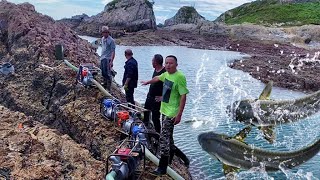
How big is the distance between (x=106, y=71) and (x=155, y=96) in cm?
467

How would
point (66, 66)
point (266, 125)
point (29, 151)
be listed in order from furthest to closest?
point (66, 66)
point (29, 151)
point (266, 125)

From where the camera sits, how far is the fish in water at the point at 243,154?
8.00m

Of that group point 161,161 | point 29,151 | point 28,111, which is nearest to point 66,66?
point 28,111

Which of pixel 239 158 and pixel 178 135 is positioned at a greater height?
pixel 239 158

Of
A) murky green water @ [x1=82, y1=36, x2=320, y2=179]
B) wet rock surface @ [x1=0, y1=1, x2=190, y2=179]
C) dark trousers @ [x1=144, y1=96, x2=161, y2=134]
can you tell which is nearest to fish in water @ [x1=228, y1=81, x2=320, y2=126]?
wet rock surface @ [x1=0, y1=1, x2=190, y2=179]

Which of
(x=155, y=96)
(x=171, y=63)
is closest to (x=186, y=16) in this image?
(x=155, y=96)

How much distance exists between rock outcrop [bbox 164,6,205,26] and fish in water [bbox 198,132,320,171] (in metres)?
122

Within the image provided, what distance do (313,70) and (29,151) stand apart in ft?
120

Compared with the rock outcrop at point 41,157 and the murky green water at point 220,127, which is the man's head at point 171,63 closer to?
the rock outcrop at point 41,157

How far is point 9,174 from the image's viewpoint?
8.08m

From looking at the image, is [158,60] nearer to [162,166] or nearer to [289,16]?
[162,166]

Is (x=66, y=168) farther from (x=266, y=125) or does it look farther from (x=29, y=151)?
(x=266, y=125)

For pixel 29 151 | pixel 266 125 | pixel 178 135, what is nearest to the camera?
pixel 266 125

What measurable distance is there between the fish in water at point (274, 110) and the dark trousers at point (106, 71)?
702cm
